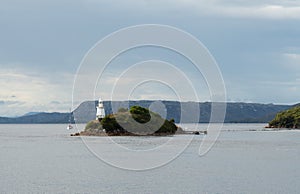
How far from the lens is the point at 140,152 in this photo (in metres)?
96.8

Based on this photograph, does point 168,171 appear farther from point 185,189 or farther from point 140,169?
point 185,189

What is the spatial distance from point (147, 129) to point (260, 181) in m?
109

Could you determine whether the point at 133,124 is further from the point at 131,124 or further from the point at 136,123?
the point at 136,123

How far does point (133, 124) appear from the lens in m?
161

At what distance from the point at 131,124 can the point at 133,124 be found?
0.61m

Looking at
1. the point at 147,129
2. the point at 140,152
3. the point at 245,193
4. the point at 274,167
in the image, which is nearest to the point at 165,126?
the point at 147,129

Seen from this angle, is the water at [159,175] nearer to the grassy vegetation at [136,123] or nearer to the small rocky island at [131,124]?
the grassy vegetation at [136,123]

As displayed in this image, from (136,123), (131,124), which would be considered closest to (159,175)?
(136,123)

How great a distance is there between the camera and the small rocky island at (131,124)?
15162 cm

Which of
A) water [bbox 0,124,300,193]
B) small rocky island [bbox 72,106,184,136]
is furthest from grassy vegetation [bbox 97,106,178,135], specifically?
water [bbox 0,124,300,193]

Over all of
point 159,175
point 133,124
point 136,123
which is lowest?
point 159,175

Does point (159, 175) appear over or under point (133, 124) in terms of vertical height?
under

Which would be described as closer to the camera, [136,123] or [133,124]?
[136,123]

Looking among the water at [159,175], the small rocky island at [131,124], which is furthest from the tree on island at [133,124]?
the water at [159,175]
